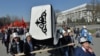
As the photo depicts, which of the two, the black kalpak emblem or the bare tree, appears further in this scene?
the bare tree

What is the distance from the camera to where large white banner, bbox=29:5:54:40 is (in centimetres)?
1434

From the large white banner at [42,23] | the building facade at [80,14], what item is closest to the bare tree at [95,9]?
the building facade at [80,14]

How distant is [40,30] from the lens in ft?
47.6

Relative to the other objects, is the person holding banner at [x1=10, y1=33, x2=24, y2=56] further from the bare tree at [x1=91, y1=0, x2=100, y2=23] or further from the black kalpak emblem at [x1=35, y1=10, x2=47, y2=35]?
the bare tree at [x1=91, y1=0, x2=100, y2=23]

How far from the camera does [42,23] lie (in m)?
14.3

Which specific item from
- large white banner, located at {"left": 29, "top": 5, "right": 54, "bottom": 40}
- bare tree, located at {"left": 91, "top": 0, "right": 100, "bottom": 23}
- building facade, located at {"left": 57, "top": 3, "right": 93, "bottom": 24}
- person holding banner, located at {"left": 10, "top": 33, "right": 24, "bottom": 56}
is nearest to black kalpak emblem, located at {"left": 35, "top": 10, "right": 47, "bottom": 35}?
large white banner, located at {"left": 29, "top": 5, "right": 54, "bottom": 40}

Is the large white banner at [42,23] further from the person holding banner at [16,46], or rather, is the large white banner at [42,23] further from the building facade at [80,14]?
the building facade at [80,14]

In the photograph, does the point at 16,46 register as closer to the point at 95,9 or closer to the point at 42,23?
the point at 42,23

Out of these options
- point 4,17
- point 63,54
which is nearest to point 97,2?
point 4,17

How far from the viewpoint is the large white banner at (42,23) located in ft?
47.0

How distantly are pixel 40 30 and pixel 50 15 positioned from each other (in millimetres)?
754

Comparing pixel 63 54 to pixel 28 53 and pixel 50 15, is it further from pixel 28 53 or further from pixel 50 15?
pixel 28 53

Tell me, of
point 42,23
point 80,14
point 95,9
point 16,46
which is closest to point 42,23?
point 42,23

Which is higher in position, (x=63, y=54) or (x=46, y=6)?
(x=46, y=6)
